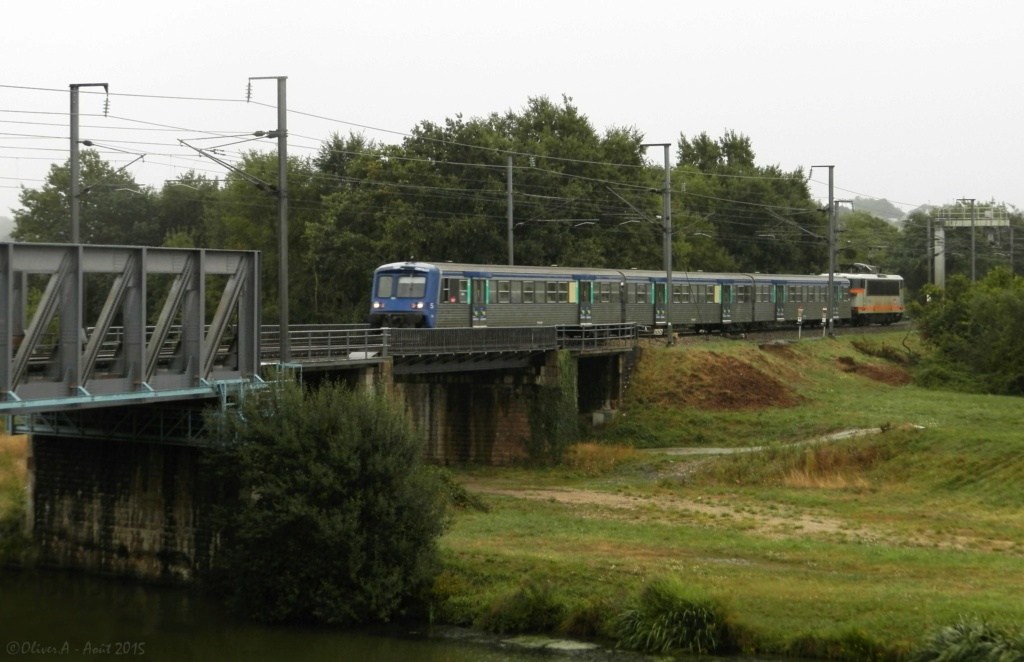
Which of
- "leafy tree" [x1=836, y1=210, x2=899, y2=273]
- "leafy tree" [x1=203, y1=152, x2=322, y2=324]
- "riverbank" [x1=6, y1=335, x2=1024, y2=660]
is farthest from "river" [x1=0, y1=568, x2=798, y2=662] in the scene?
"leafy tree" [x1=836, y1=210, x2=899, y2=273]

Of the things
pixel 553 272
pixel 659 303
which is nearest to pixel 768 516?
pixel 553 272

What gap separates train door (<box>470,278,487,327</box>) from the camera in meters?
48.1

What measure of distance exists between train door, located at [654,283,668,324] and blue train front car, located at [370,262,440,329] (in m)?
16.9

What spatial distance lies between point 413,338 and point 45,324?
16.4 meters

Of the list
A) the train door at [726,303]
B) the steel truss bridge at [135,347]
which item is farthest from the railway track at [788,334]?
the steel truss bridge at [135,347]

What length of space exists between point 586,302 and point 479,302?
782cm

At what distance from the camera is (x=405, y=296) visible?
46688mm

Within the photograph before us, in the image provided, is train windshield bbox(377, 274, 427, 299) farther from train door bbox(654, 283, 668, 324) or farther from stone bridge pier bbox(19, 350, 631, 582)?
train door bbox(654, 283, 668, 324)

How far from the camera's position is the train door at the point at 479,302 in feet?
158

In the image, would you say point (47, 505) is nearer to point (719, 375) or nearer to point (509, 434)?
point (509, 434)

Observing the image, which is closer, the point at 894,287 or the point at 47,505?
the point at 47,505

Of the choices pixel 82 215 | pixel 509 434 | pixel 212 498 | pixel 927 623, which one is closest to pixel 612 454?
pixel 509 434

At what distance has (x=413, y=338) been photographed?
3919cm

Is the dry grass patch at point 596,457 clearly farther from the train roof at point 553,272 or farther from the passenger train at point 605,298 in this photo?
the train roof at point 553,272
